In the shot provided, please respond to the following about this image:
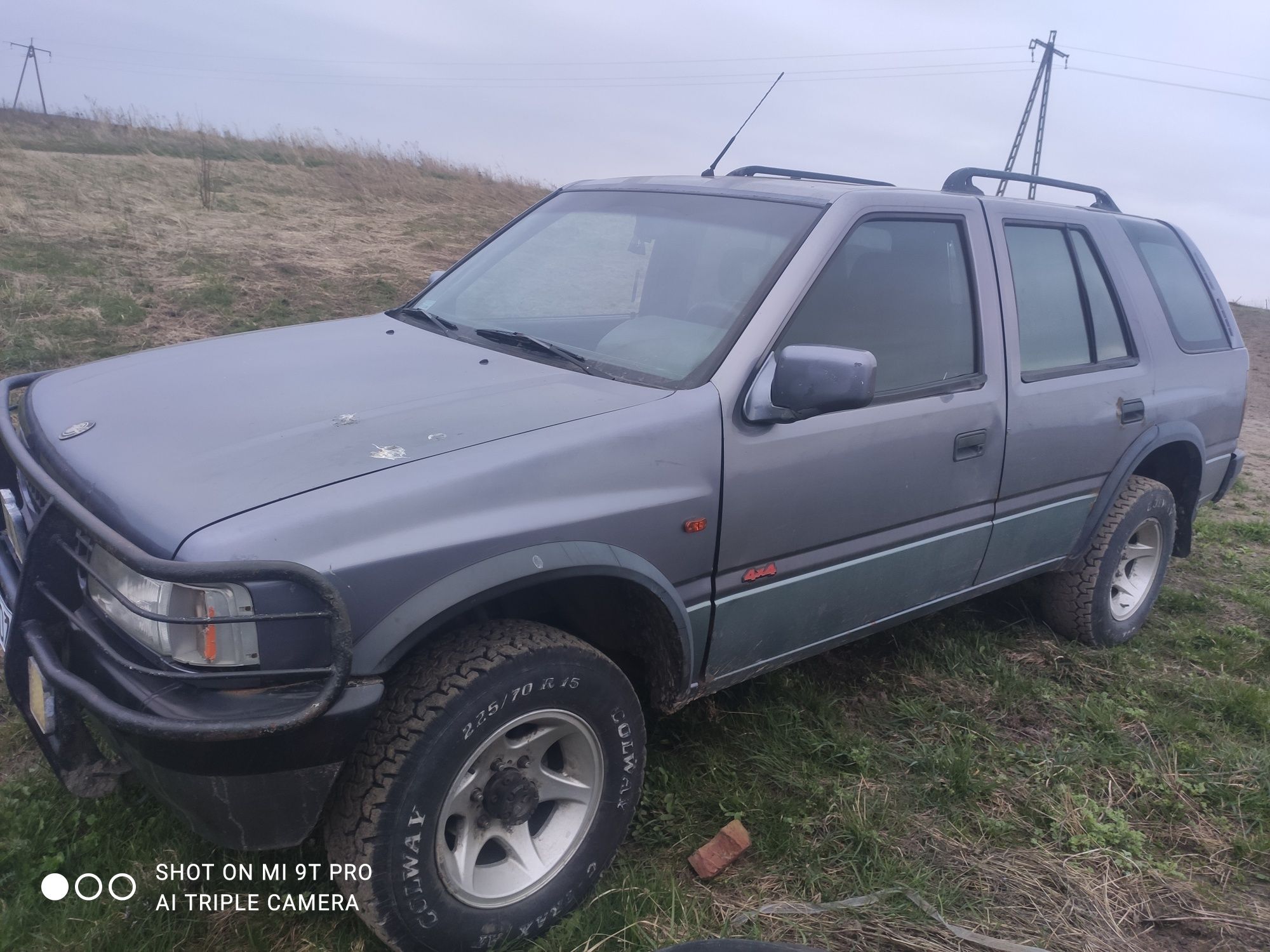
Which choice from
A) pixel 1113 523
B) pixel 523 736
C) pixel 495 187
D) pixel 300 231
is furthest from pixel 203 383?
pixel 495 187

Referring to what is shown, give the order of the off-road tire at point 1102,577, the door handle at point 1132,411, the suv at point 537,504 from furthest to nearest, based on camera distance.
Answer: the off-road tire at point 1102,577, the door handle at point 1132,411, the suv at point 537,504

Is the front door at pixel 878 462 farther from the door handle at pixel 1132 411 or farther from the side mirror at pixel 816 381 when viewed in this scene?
the door handle at pixel 1132 411

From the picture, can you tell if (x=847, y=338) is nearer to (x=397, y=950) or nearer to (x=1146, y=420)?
(x=1146, y=420)

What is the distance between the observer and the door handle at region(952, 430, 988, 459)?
3166 mm

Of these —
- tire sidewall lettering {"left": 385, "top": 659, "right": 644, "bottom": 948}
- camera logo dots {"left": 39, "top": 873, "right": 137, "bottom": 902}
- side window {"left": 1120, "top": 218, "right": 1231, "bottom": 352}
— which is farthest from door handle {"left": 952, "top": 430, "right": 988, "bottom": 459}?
camera logo dots {"left": 39, "top": 873, "right": 137, "bottom": 902}

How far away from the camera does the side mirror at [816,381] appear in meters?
2.46

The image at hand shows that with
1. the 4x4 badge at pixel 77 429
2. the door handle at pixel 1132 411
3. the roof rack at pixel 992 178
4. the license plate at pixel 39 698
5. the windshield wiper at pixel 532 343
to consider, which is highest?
the roof rack at pixel 992 178

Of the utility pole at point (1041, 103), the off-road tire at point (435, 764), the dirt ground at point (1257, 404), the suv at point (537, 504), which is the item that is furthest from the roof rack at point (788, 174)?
the utility pole at point (1041, 103)

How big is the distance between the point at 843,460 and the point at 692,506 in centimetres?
60

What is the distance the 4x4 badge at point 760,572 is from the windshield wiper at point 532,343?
0.73 meters

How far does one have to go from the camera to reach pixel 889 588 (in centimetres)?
317

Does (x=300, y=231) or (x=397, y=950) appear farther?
(x=300, y=231)

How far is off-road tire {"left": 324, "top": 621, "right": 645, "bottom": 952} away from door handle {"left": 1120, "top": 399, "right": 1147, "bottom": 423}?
8.69ft

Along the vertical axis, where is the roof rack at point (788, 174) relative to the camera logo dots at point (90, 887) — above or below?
above
